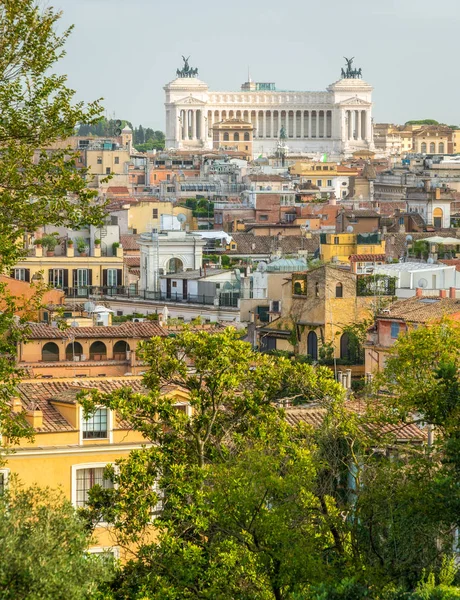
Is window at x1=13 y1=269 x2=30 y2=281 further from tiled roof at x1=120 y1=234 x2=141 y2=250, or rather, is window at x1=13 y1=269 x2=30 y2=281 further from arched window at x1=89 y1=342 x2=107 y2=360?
arched window at x1=89 y1=342 x2=107 y2=360

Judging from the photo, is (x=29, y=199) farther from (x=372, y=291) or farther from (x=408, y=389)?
(x=372, y=291)

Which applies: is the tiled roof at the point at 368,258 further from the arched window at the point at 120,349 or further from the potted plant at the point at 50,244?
the arched window at the point at 120,349

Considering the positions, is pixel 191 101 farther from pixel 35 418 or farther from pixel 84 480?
pixel 84 480

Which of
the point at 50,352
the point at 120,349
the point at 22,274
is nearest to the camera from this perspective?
the point at 50,352

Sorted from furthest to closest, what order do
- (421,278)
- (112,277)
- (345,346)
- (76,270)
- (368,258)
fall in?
1. (112,277)
2. (76,270)
3. (368,258)
4. (421,278)
5. (345,346)

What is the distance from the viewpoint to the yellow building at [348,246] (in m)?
58.9

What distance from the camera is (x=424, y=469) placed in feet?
58.1

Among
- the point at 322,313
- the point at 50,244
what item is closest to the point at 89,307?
the point at 322,313

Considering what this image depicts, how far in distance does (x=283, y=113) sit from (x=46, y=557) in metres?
165

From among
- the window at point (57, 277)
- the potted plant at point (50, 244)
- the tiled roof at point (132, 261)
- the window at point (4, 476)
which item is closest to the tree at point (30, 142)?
the window at point (4, 476)

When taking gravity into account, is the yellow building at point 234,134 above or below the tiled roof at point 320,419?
below

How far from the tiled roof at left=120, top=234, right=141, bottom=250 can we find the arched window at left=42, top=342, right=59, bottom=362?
29722mm

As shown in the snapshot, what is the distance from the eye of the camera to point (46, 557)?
15336 millimetres

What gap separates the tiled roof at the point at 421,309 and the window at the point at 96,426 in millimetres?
12256
